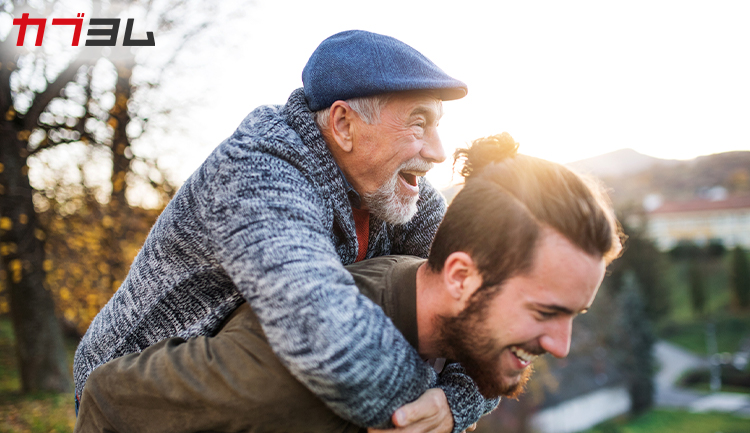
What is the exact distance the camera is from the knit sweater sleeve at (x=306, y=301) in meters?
1.42

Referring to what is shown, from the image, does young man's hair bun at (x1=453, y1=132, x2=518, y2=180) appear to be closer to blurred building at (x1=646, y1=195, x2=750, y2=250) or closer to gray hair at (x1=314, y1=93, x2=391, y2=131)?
gray hair at (x1=314, y1=93, x2=391, y2=131)

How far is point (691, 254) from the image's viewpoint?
66.0 meters

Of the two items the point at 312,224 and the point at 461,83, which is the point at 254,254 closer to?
the point at 312,224

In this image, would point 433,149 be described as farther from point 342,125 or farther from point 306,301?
point 306,301

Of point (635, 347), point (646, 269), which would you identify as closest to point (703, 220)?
point (646, 269)

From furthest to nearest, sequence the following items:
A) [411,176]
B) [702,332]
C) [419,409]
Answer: [702,332] < [411,176] < [419,409]

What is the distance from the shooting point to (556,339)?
1621 millimetres

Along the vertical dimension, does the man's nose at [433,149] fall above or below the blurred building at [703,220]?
above

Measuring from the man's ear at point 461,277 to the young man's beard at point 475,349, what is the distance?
0.04 m

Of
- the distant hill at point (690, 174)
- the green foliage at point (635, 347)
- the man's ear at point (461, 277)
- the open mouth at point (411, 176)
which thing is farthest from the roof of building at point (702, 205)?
the man's ear at point (461, 277)

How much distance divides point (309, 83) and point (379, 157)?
43 centimetres

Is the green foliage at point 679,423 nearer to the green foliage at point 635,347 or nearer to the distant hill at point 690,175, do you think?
the green foliage at point 635,347

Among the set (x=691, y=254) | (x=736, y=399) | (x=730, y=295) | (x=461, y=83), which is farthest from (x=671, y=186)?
(x=461, y=83)

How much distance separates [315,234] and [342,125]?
25.1 inches
